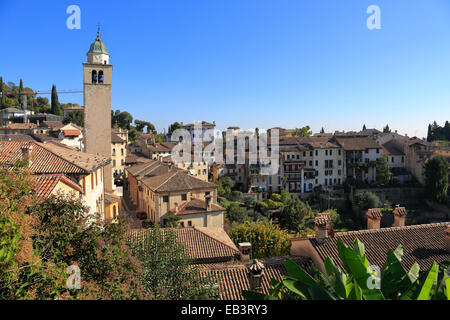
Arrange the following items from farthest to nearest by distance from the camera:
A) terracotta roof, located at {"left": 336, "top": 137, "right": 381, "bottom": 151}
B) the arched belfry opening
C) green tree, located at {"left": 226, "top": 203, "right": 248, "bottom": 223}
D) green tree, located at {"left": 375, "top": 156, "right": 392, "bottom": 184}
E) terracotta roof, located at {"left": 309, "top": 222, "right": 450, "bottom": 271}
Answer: terracotta roof, located at {"left": 336, "top": 137, "right": 381, "bottom": 151}
green tree, located at {"left": 375, "top": 156, "right": 392, "bottom": 184}
green tree, located at {"left": 226, "top": 203, "right": 248, "bottom": 223}
the arched belfry opening
terracotta roof, located at {"left": 309, "top": 222, "right": 450, "bottom": 271}

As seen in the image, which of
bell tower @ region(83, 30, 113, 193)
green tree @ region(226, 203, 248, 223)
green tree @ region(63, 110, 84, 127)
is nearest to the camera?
bell tower @ region(83, 30, 113, 193)

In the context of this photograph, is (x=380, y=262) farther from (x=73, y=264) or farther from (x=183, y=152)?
(x=183, y=152)

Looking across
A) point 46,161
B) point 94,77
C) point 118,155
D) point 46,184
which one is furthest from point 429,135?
point 46,184

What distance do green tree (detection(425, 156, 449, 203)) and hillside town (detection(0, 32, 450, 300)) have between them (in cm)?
20

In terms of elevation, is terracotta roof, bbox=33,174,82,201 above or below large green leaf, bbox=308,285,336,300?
above

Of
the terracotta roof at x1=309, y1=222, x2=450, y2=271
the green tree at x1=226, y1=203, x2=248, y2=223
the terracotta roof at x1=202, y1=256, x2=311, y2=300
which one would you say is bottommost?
the green tree at x1=226, y1=203, x2=248, y2=223

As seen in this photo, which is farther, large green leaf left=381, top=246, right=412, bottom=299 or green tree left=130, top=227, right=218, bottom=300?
green tree left=130, top=227, right=218, bottom=300

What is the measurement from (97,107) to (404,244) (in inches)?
990

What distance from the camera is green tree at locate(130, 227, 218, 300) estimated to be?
6.59 meters

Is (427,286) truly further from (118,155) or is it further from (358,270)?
(118,155)

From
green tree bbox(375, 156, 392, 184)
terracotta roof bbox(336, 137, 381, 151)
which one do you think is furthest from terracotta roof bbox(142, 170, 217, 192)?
green tree bbox(375, 156, 392, 184)

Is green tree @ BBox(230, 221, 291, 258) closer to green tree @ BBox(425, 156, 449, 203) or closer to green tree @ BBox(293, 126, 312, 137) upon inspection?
green tree @ BBox(425, 156, 449, 203)

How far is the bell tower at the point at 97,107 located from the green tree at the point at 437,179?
46746 millimetres

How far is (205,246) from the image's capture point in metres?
15.5
